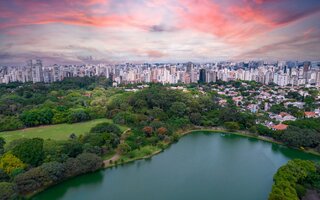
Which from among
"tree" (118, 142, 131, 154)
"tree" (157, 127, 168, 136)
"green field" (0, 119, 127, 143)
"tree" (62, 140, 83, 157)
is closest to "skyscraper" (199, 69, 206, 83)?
"green field" (0, 119, 127, 143)

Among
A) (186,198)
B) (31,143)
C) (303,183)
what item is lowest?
(186,198)

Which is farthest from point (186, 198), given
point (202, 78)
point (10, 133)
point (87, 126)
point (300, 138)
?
point (202, 78)

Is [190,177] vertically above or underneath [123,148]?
underneath

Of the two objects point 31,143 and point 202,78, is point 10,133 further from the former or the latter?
point 202,78

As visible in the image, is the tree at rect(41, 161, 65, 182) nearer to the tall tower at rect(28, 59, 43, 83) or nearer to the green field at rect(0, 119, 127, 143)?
the green field at rect(0, 119, 127, 143)

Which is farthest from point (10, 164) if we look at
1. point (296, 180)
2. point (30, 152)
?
point (296, 180)

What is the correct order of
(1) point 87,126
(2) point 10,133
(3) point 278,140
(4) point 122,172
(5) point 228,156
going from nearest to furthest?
(4) point 122,172
(5) point 228,156
(3) point 278,140
(2) point 10,133
(1) point 87,126

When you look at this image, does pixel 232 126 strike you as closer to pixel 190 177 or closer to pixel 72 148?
pixel 190 177
